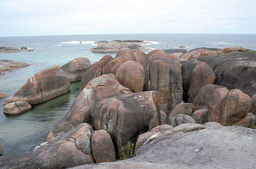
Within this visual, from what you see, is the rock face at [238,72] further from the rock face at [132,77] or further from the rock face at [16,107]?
the rock face at [16,107]

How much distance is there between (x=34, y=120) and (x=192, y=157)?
1452 cm

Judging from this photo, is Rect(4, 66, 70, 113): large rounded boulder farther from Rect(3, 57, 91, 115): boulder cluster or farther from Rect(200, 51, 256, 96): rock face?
Rect(200, 51, 256, 96): rock face

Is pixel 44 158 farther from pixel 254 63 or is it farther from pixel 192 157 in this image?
pixel 254 63

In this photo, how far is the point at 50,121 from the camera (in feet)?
53.7

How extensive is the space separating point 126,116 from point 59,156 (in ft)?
10.8

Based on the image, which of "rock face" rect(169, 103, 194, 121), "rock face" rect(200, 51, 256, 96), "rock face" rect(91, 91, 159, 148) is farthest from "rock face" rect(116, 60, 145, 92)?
"rock face" rect(200, 51, 256, 96)

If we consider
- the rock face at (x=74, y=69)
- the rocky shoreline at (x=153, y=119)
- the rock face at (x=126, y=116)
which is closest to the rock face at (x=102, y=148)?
the rocky shoreline at (x=153, y=119)

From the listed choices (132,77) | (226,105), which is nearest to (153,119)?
(226,105)

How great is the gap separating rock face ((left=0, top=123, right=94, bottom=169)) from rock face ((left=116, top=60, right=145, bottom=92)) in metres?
7.29

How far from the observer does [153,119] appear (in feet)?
33.1

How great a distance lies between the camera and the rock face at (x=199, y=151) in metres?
4.90

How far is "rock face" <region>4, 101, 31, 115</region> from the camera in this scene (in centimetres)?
1803

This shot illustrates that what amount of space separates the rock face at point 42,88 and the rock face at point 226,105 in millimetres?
15515

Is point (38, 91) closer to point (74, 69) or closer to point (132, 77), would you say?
point (74, 69)
